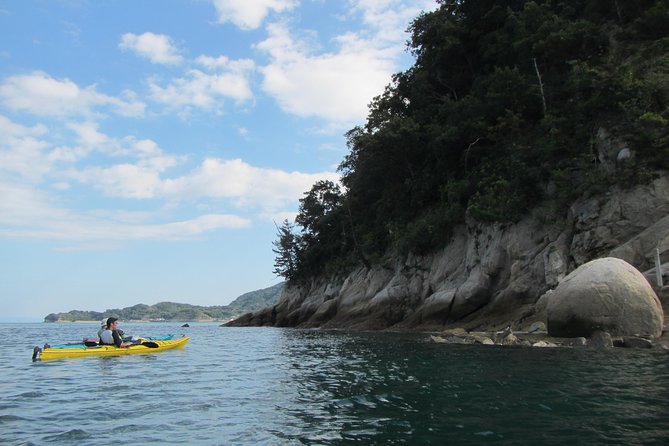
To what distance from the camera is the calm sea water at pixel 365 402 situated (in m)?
7.65

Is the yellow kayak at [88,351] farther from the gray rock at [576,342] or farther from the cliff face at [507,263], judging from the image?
the gray rock at [576,342]

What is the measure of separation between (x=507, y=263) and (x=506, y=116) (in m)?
10.4

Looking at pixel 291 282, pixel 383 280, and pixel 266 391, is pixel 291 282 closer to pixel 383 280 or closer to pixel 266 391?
pixel 383 280

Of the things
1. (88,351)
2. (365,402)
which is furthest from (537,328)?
(88,351)

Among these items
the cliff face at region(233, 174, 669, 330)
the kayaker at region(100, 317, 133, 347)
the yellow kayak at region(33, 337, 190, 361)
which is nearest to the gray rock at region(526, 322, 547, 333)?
the cliff face at region(233, 174, 669, 330)

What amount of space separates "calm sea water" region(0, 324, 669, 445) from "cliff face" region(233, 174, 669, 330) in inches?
303

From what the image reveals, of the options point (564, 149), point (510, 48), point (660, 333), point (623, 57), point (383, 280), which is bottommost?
point (660, 333)

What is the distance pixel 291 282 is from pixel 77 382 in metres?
51.2

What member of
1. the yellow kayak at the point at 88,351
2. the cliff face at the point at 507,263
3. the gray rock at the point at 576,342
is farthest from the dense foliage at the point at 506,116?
the yellow kayak at the point at 88,351

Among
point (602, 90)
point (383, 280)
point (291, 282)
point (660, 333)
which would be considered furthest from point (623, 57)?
point (291, 282)

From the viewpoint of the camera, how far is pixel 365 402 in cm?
1013

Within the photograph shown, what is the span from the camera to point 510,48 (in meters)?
35.5

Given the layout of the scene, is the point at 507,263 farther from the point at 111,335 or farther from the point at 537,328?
the point at 111,335

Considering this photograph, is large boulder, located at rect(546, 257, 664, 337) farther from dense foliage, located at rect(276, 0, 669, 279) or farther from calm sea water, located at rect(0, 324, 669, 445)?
dense foliage, located at rect(276, 0, 669, 279)
